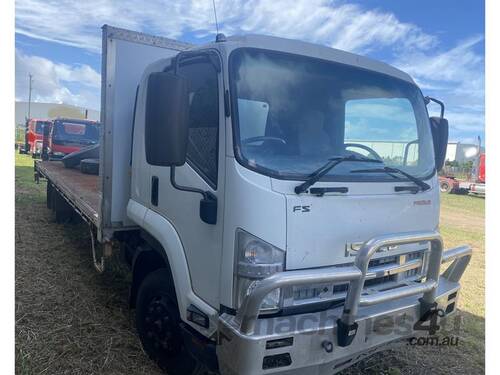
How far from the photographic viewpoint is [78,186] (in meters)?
5.78

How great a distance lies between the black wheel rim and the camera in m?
2.91

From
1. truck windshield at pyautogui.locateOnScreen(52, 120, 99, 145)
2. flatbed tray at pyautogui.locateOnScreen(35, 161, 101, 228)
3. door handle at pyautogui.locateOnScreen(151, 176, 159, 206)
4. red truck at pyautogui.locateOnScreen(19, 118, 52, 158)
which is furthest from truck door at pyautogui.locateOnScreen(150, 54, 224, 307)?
red truck at pyautogui.locateOnScreen(19, 118, 52, 158)

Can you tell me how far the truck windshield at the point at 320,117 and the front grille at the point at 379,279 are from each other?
22.4 inches

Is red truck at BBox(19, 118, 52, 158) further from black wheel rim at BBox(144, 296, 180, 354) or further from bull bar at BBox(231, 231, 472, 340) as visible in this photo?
bull bar at BBox(231, 231, 472, 340)

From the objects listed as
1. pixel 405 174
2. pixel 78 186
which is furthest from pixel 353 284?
pixel 78 186

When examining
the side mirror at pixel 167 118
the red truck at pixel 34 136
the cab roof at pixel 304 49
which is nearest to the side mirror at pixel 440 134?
the cab roof at pixel 304 49

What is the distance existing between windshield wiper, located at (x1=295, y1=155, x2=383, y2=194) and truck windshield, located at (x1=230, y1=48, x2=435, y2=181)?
1.6 inches

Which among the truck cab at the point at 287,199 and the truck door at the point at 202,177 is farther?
the truck door at the point at 202,177

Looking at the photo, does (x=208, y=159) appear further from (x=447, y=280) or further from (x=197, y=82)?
(x=447, y=280)

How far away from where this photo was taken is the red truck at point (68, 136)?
12797 mm

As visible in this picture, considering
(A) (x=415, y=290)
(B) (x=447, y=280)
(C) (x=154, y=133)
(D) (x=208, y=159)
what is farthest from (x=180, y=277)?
(B) (x=447, y=280)

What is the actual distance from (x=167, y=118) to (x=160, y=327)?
1.69 meters

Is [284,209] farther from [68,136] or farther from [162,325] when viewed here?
[68,136]

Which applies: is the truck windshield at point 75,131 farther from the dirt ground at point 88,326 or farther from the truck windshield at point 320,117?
the truck windshield at point 320,117
